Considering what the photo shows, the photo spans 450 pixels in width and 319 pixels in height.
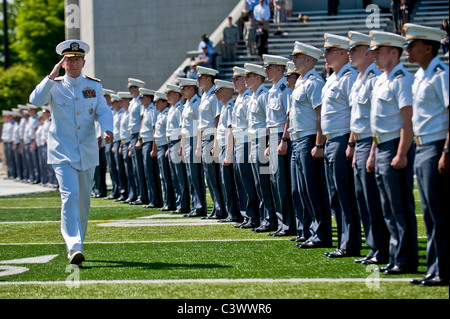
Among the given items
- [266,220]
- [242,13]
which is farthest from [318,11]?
[266,220]

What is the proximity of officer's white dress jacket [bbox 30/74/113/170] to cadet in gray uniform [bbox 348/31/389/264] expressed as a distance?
2.50 metres

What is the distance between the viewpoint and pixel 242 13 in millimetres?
27422

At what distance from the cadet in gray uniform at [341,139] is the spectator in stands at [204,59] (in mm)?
16111

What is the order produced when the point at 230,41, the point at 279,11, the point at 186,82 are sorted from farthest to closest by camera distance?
the point at 279,11
the point at 230,41
the point at 186,82

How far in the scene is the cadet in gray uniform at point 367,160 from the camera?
8016 millimetres

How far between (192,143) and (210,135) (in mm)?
800

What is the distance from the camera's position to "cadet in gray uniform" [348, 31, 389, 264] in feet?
26.3

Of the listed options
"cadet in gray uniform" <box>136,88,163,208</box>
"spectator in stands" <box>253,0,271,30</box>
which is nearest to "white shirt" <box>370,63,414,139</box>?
"cadet in gray uniform" <box>136,88,163,208</box>

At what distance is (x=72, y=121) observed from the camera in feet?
Answer: 29.5

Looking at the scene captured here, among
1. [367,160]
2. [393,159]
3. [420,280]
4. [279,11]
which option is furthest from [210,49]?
[420,280]

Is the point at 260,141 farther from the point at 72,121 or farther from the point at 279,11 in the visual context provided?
the point at 279,11

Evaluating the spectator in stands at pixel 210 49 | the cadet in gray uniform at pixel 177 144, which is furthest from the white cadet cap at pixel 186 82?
the spectator in stands at pixel 210 49

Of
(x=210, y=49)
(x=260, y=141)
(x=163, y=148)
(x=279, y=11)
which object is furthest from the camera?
(x=279, y=11)

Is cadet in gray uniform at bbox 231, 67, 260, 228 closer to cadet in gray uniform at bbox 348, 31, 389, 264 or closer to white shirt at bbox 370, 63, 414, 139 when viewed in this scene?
cadet in gray uniform at bbox 348, 31, 389, 264
